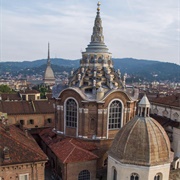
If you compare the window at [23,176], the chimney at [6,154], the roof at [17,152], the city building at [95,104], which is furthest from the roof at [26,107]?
the chimney at [6,154]

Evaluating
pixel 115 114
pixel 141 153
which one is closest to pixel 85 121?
pixel 115 114

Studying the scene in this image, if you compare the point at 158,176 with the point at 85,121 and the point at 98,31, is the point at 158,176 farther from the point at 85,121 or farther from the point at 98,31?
the point at 98,31

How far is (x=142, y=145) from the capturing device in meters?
24.8

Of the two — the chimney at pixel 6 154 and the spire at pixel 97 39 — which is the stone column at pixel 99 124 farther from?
the chimney at pixel 6 154

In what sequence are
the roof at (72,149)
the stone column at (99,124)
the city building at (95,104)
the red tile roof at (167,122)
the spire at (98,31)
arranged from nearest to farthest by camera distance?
the roof at (72,149), the stone column at (99,124), the city building at (95,104), the spire at (98,31), the red tile roof at (167,122)

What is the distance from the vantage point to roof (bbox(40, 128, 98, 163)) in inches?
1189

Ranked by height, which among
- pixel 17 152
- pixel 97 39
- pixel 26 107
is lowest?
pixel 17 152

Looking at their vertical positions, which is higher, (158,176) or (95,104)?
(95,104)

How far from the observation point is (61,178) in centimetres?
3180

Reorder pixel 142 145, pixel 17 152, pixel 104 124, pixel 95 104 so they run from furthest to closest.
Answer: pixel 104 124, pixel 95 104, pixel 17 152, pixel 142 145

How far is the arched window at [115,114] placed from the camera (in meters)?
36.0

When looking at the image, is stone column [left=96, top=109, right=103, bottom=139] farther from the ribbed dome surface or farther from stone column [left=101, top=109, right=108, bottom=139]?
the ribbed dome surface

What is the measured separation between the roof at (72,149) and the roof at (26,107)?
859 inches

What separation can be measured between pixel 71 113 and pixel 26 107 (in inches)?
1005
